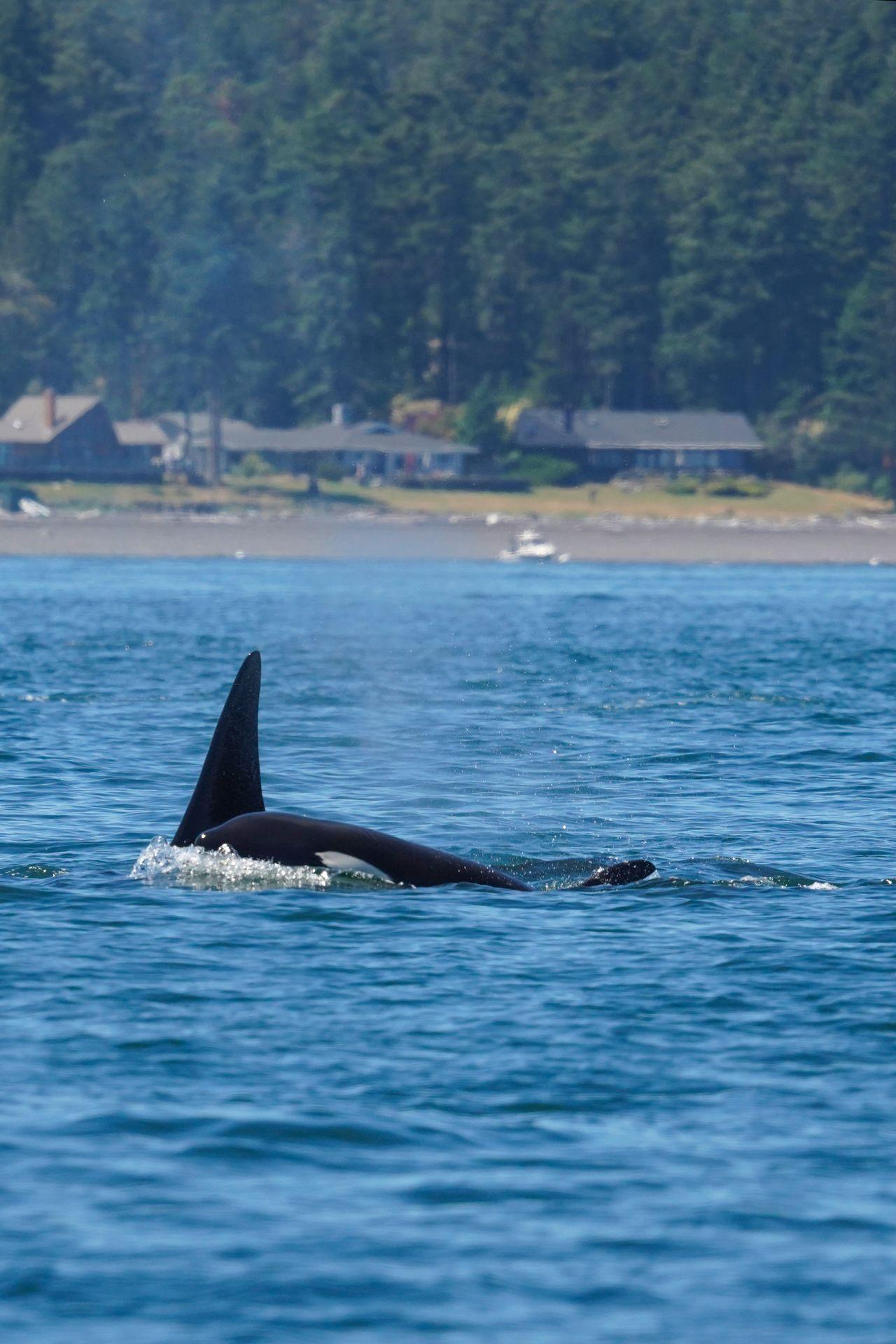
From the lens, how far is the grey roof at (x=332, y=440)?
156 m

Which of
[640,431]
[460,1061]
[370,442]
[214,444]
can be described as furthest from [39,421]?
[460,1061]

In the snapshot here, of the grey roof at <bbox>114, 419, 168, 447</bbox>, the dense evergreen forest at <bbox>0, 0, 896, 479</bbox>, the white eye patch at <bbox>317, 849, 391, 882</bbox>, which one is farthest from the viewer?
the dense evergreen forest at <bbox>0, 0, 896, 479</bbox>

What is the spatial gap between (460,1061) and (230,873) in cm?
551

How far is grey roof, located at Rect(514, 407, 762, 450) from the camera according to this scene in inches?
6250

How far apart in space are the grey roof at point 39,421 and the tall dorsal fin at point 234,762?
14446cm

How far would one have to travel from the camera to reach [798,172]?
Answer: 179625 mm

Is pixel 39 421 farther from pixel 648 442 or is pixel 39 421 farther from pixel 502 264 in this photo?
pixel 648 442

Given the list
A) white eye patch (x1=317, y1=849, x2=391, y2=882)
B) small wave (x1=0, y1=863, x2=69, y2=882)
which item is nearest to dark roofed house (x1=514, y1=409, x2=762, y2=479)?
small wave (x1=0, y1=863, x2=69, y2=882)

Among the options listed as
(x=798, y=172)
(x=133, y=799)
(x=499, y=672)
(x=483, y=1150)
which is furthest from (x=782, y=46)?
(x=483, y=1150)

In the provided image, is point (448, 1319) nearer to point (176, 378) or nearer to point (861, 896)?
point (861, 896)

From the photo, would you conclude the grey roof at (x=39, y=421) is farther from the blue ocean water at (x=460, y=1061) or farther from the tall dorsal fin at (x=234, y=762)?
the tall dorsal fin at (x=234, y=762)

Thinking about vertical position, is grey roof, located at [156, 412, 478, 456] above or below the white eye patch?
above

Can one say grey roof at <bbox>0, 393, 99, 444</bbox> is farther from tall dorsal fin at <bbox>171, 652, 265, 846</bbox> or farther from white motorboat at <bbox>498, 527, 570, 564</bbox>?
tall dorsal fin at <bbox>171, 652, 265, 846</bbox>

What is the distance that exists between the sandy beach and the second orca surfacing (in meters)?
98.0
